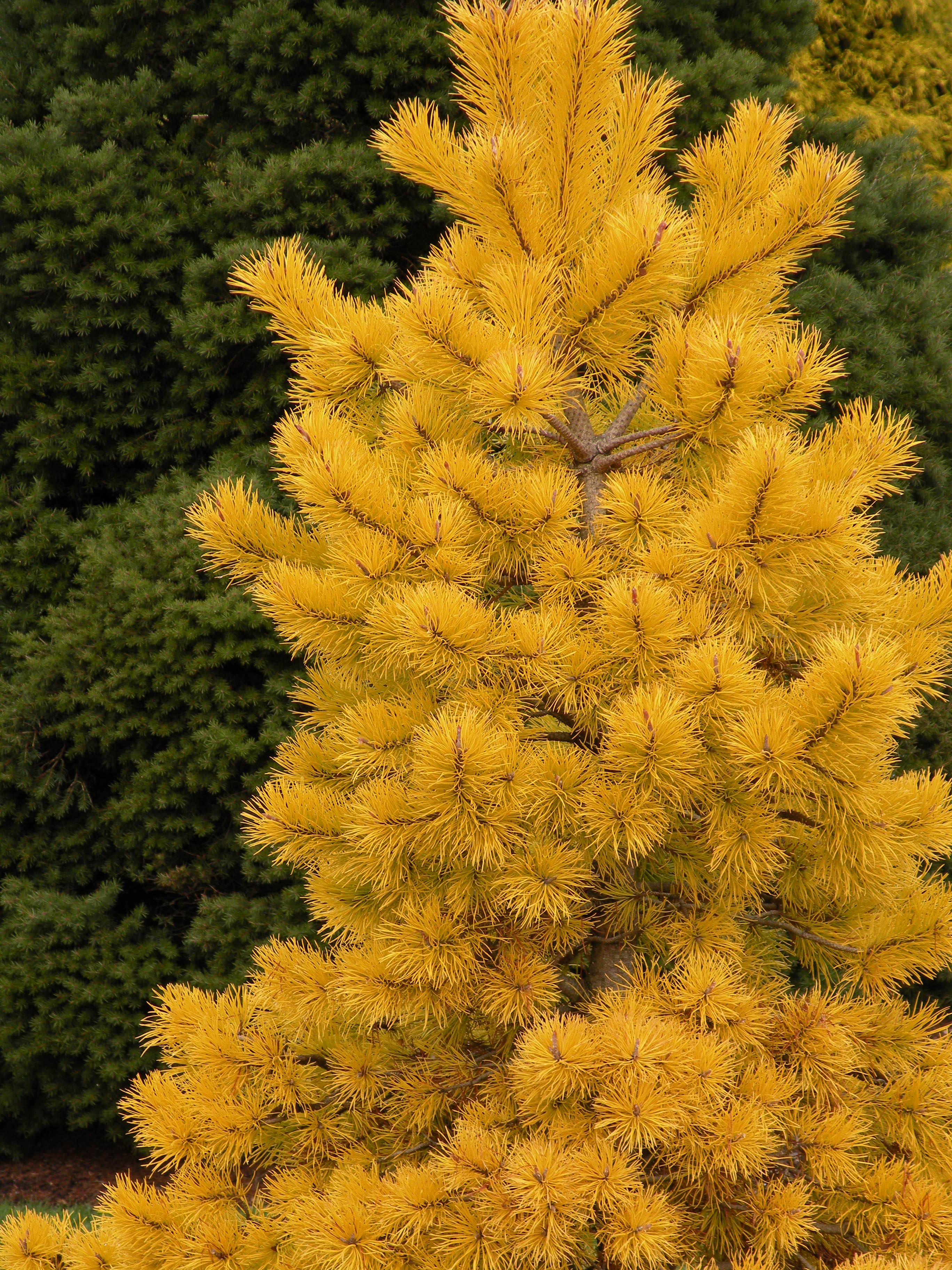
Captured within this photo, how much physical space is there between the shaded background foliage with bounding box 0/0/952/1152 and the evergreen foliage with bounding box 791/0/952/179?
2223 mm

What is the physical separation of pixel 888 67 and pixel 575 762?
7.34 m

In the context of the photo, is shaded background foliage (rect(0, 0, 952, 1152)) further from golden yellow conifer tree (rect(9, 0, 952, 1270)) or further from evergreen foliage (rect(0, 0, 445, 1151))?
golden yellow conifer tree (rect(9, 0, 952, 1270))

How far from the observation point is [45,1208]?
4.07 m

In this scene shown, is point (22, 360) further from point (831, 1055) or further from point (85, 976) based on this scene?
point (831, 1055)

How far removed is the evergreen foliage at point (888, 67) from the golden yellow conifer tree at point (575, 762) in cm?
554

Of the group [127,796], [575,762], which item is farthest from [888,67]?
[575,762]

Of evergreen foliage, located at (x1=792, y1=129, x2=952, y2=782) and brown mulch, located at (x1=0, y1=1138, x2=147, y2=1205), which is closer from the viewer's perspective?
evergreen foliage, located at (x1=792, y1=129, x2=952, y2=782)

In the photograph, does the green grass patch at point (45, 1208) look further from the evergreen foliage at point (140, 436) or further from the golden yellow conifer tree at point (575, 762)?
the golden yellow conifer tree at point (575, 762)

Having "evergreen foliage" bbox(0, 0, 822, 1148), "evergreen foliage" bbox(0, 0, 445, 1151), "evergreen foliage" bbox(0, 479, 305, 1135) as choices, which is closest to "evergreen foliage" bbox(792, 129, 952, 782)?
"evergreen foliage" bbox(0, 0, 822, 1148)

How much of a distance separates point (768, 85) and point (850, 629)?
169 inches

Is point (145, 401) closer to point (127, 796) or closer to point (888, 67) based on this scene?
point (127, 796)

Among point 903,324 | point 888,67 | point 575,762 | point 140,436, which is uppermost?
point 888,67

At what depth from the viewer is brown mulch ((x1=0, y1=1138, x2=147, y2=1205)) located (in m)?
4.47

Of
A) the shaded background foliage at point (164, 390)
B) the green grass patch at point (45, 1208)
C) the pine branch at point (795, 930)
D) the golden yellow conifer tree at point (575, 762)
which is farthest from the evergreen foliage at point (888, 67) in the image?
the green grass patch at point (45, 1208)
